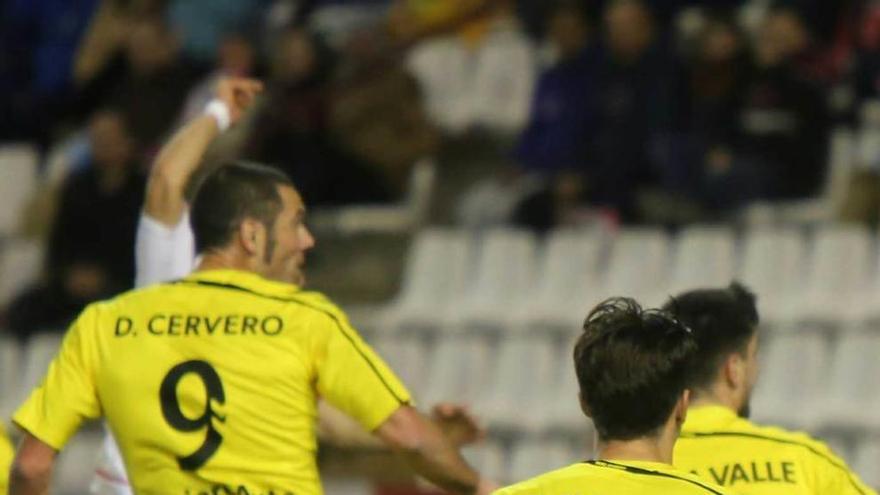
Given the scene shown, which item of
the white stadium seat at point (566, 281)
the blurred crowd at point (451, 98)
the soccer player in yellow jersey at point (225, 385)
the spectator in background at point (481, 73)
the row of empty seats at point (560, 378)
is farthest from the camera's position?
the spectator in background at point (481, 73)

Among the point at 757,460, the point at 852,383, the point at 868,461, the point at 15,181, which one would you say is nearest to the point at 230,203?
the point at 757,460

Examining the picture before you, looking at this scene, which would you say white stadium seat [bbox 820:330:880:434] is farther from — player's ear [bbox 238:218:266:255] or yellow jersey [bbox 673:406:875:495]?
player's ear [bbox 238:218:266:255]

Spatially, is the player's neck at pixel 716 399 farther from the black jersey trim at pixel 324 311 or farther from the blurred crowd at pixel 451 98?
the blurred crowd at pixel 451 98

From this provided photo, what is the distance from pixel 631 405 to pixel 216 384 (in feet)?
4.73

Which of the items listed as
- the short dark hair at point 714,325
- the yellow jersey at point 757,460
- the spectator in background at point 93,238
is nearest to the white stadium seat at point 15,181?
the spectator in background at point 93,238

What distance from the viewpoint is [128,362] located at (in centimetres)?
540

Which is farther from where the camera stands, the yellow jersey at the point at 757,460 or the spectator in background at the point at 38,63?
the spectator in background at the point at 38,63

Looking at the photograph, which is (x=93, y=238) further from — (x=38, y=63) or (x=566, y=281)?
(x=566, y=281)

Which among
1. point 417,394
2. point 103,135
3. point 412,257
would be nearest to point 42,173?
point 103,135

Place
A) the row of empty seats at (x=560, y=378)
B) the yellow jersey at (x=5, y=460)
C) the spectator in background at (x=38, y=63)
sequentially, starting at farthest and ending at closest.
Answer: the spectator in background at (x=38, y=63) → the row of empty seats at (x=560, y=378) → the yellow jersey at (x=5, y=460)

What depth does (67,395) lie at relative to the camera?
5.40 metres

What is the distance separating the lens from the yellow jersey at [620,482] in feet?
13.5

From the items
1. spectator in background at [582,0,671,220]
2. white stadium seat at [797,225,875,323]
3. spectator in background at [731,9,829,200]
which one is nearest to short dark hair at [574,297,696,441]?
white stadium seat at [797,225,875,323]

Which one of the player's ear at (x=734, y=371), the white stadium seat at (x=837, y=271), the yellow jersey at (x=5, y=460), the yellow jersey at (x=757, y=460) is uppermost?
the white stadium seat at (x=837, y=271)
